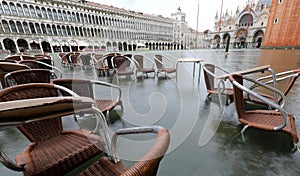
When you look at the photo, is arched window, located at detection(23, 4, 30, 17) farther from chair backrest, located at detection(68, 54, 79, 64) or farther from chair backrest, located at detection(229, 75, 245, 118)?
chair backrest, located at detection(229, 75, 245, 118)

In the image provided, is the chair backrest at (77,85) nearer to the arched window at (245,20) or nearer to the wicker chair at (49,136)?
the wicker chair at (49,136)

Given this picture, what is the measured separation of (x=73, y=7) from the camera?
34062 mm

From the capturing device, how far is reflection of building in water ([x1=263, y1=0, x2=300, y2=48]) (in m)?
22.1

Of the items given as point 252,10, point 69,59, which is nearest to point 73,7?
point 69,59

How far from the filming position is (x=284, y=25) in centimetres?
2356

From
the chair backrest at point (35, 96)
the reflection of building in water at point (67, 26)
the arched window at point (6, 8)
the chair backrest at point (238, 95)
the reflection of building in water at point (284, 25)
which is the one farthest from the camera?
the reflection of building in water at point (67, 26)

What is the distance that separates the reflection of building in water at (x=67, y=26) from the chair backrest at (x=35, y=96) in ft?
115

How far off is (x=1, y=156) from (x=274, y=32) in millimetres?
35227

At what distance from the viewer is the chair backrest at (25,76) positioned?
1.86 metres

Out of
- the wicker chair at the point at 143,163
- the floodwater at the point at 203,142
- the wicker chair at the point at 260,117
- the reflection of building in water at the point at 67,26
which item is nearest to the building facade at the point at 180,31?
the reflection of building in water at the point at 67,26

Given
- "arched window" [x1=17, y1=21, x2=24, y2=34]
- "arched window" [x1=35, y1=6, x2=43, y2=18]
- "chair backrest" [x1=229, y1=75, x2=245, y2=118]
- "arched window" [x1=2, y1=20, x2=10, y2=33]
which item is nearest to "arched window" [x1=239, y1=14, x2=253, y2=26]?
"chair backrest" [x1=229, y1=75, x2=245, y2=118]

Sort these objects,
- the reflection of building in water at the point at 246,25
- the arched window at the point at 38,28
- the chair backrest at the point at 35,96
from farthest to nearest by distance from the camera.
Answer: the reflection of building in water at the point at 246,25
the arched window at the point at 38,28
the chair backrest at the point at 35,96

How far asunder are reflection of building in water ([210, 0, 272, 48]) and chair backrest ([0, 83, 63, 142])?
152 feet

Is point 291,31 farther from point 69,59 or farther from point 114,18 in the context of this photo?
point 114,18
